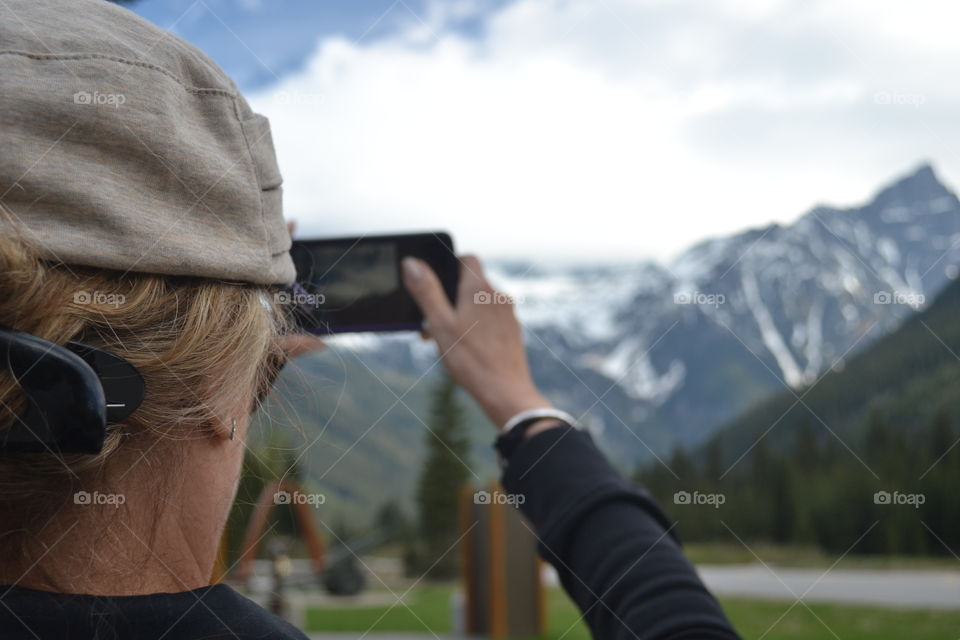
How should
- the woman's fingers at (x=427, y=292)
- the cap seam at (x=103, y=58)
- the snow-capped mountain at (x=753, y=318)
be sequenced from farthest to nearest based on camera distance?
the snow-capped mountain at (x=753, y=318) → the woman's fingers at (x=427, y=292) → the cap seam at (x=103, y=58)

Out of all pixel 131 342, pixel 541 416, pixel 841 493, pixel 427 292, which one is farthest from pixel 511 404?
pixel 841 493

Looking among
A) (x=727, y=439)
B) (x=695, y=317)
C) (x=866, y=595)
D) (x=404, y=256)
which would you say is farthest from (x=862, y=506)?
(x=695, y=317)

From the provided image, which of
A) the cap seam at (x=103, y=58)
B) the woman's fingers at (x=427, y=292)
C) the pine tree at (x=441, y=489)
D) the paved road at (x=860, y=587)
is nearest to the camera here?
the cap seam at (x=103, y=58)

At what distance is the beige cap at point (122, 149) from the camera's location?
2.79 feet

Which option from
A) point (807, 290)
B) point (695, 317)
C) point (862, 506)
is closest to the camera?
point (862, 506)

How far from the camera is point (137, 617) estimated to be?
33.7 inches

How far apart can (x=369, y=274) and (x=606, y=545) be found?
65cm

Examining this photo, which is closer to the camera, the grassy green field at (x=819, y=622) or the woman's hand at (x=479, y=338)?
the woman's hand at (x=479, y=338)

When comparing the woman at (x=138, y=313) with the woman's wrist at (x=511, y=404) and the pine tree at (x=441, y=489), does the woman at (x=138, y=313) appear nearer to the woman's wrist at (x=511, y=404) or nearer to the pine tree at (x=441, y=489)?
the woman's wrist at (x=511, y=404)

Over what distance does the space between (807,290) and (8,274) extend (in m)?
154

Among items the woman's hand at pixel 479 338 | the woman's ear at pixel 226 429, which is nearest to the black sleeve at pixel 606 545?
the woman's hand at pixel 479 338

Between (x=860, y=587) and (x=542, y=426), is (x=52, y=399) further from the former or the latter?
(x=860, y=587)

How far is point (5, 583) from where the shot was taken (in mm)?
888

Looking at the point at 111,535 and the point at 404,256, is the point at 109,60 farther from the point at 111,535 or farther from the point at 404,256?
the point at 404,256
